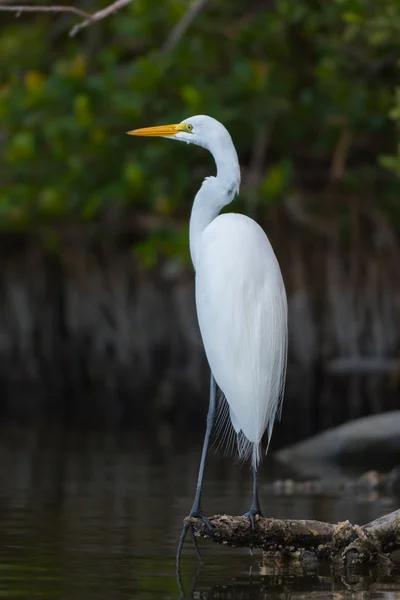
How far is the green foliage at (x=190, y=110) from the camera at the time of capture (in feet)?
37.0

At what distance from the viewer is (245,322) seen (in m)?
5.57

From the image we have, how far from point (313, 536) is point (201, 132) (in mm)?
1810

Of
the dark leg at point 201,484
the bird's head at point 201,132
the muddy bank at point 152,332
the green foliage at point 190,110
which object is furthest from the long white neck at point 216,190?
the muddy bank at point 152,332

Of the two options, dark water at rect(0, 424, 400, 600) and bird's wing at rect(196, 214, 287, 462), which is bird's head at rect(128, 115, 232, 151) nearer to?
bird's wing at rect(196, 214, 287, 462)

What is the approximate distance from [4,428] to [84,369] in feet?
9.20

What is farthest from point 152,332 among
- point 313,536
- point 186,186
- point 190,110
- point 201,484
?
point 313,536

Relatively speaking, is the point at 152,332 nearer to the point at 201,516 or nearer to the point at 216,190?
the point at 216,190

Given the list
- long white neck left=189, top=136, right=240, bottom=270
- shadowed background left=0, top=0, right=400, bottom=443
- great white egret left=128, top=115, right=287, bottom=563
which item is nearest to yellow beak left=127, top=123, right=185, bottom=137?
long white neck left=189, top=136, right=240, bottom=270

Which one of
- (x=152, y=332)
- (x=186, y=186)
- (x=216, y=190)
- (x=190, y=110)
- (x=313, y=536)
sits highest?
(x=190, y=110)

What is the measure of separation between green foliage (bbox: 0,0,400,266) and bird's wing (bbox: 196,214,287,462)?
17.5ft

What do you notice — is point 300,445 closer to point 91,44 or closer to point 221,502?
point 221,502

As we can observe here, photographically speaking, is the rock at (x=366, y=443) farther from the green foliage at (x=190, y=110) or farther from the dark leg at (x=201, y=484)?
the dark leg at (x=201, y=484)

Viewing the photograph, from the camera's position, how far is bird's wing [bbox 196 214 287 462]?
5477mm

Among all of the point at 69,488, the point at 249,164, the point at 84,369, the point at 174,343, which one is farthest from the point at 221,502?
the point at 84,369
